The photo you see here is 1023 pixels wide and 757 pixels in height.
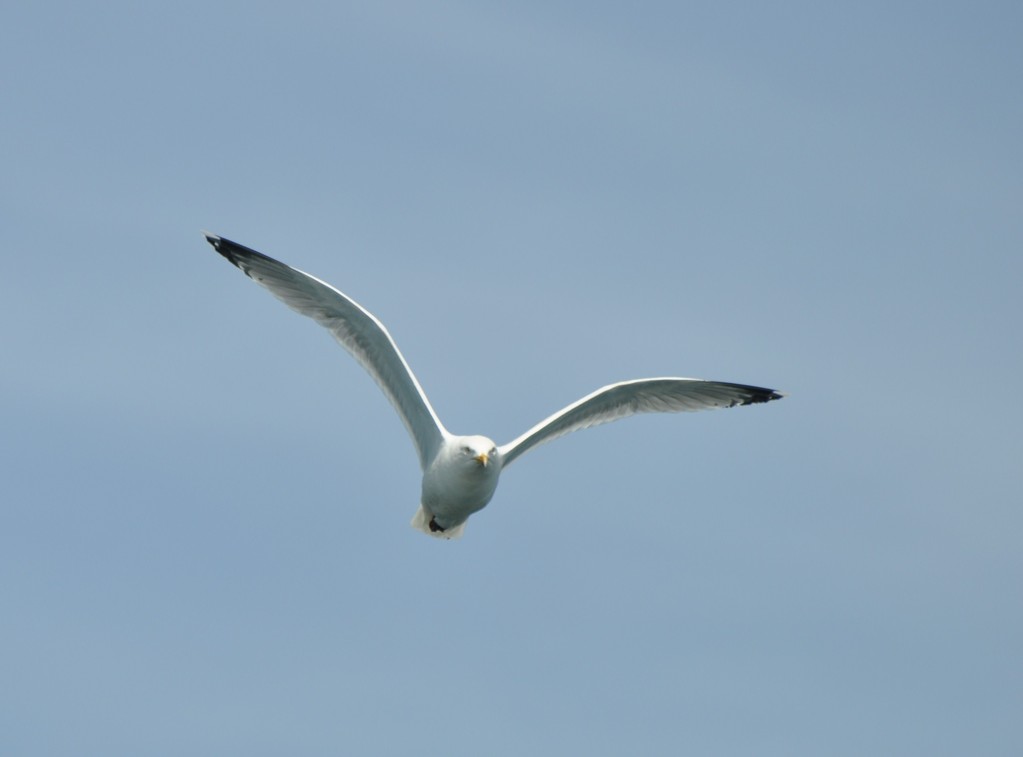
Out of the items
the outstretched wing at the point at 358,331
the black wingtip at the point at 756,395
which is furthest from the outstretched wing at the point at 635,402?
the outstretched wing at the point at 358,331

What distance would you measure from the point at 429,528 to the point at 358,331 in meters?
2.78

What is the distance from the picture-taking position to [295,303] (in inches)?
750

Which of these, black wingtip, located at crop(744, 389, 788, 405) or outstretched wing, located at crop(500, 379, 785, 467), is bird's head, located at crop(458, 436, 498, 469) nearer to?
outstretched wing, located at crop(500, 379, 785, 467)

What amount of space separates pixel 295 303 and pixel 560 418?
3.71 m

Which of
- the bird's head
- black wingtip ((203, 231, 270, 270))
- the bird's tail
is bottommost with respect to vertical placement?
the bird's tail

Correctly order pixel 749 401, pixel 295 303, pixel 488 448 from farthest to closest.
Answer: pixel 749 401
pixel 295 303
pixel 488 448

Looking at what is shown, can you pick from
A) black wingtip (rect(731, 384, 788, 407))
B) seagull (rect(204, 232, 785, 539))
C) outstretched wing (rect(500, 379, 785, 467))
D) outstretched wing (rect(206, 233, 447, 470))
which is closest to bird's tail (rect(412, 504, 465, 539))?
seagull (rect(204, 232, 785, 539))

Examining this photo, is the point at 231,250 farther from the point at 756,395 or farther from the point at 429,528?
the point at 756,395

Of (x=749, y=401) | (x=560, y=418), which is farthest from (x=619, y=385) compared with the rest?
(x=749, y=401)

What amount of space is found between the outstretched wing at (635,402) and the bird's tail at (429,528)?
1334mm

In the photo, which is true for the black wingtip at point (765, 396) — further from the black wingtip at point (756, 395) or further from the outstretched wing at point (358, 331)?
the outstretched wing at point (358, 331)

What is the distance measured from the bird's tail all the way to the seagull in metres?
0.01

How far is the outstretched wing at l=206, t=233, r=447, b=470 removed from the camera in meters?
18.7

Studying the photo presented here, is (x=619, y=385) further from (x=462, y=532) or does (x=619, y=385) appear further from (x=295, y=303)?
(x=295, y=303)
